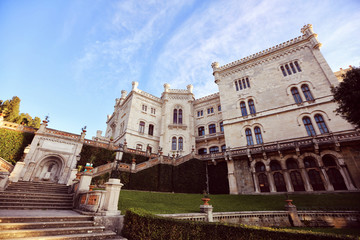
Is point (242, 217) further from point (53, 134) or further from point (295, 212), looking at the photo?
point (53, 134)

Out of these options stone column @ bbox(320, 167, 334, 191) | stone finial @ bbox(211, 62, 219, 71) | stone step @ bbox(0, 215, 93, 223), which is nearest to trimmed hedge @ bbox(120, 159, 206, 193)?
stone step @ bbox(0, 215, 93, 223)

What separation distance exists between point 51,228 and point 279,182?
857 inches

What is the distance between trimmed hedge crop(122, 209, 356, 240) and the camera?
→ 3.80 metres

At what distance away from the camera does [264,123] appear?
23641 mm

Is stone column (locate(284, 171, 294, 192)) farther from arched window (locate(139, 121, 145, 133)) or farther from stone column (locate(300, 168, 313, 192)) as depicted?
arched window (locate(139, 121, 145, 133))

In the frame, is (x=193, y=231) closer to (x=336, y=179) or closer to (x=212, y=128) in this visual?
(x=336, y=179)

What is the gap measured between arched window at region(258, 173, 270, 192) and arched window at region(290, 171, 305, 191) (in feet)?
8.97

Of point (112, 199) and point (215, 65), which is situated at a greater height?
point (215, 65)

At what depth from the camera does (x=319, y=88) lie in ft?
72.4

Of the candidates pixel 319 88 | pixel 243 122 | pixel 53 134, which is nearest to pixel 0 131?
pixel 53 134

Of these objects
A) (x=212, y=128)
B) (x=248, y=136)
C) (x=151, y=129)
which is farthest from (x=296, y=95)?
(x=151, y=129)

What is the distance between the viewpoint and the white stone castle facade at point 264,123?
60.8ft

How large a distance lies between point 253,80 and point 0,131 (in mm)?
33599

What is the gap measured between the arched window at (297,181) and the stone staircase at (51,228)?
20422mm
